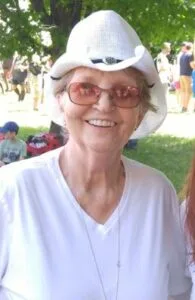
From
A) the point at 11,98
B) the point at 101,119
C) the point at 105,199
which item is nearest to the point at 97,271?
the point at 105,199

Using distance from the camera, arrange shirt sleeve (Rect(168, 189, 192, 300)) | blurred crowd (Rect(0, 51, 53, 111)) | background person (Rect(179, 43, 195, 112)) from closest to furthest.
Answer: shirt sleeve (Rect(168, 189, 192, 300)), blurred crowd (Rect(0, 51, 53, 111)), background person (Rect(179, 43, 195, 112))

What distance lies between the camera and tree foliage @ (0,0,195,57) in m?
8.02

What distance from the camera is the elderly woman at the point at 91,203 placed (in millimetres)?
2174

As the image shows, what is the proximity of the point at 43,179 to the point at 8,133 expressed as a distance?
5.82m

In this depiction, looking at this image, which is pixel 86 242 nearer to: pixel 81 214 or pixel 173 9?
pixel 81 214

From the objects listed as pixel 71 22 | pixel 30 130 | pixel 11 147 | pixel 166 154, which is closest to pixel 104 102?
pixel 11 147

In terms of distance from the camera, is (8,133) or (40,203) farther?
(8,133)

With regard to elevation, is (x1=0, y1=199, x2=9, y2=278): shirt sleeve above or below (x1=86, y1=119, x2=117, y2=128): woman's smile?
below

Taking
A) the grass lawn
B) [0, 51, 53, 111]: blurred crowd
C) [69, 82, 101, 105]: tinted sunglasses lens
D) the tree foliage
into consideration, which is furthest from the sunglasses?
[0, 51, 53, 111]: blurred crowd

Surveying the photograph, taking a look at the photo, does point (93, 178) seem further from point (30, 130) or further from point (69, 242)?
point (30, 130)

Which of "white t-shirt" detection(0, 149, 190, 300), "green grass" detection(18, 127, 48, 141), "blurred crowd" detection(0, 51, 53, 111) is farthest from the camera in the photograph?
"blurred crowd" detection(0, 51, 53, 111)

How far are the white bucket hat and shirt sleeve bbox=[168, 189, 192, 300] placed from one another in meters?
0.45

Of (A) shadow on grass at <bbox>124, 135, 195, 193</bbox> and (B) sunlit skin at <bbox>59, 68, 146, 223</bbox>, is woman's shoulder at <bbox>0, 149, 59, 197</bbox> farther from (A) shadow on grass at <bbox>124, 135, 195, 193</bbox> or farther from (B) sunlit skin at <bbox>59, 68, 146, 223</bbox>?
(A) shadow on grass at <bbox>124, 135, 195, 193</bbox>

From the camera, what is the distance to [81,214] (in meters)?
2.29
